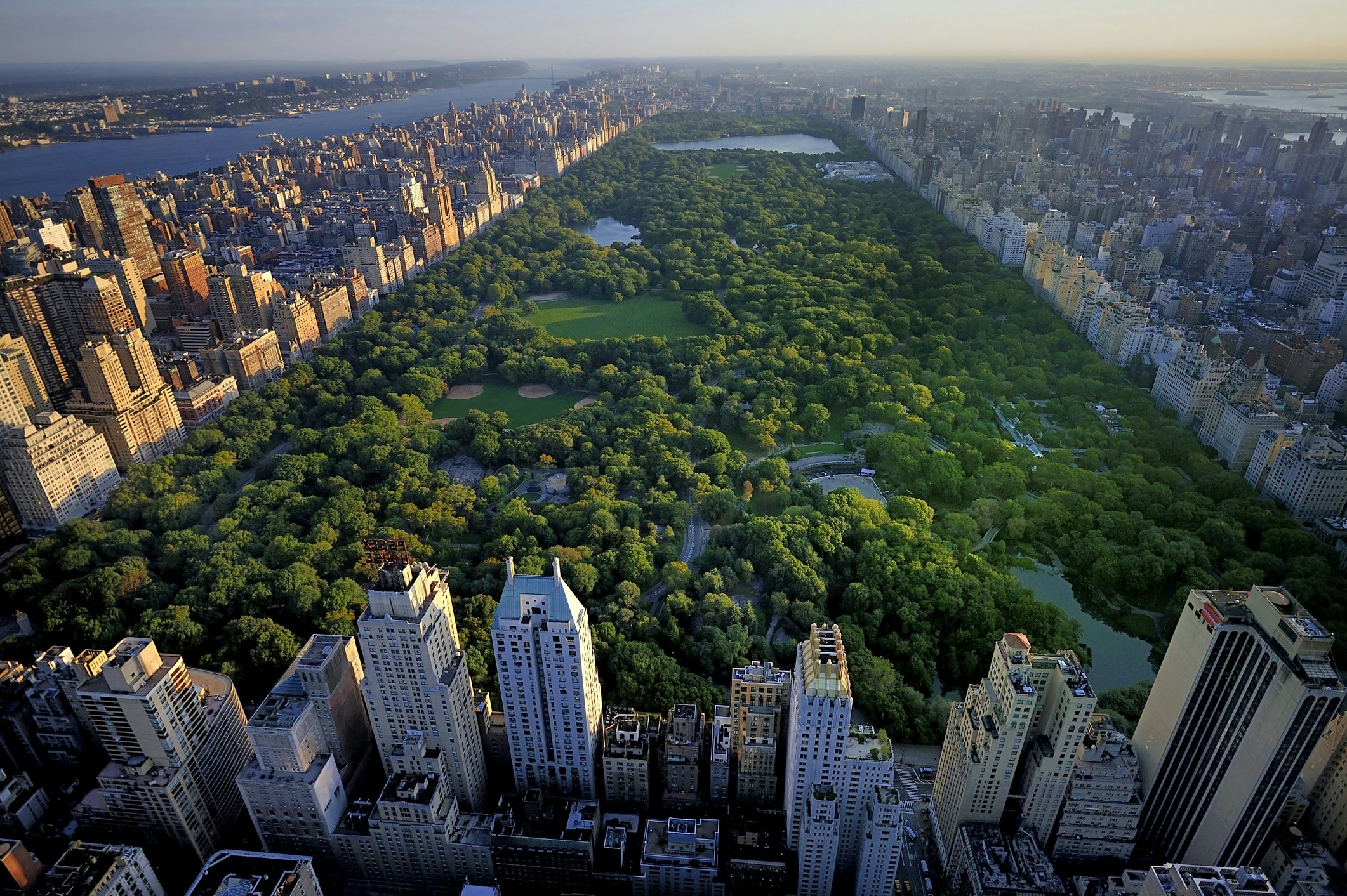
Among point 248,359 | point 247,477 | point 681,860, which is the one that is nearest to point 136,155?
point 248,359

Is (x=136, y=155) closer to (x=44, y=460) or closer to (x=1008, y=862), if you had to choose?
(x=44, y=460)

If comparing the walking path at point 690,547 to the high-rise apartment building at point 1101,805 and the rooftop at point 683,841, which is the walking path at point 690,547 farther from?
the high-rise apartment building at point 1101,805

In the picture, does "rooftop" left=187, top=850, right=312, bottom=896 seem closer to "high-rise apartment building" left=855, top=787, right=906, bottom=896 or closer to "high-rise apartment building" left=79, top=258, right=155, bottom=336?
"high-rise apartment building" left=855, top=787, right=906, bottom=896

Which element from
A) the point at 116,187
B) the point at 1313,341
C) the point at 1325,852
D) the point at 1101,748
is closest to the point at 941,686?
the point at 1101,748

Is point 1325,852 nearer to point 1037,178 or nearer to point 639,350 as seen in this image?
point 639,350

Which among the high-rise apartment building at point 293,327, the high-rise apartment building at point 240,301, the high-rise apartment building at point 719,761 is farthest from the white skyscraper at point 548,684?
the high-rise apartment building at point 240,301

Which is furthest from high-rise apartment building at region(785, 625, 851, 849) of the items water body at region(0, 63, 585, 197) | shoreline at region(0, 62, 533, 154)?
shoreline at region(0, 62, 533, 154)
